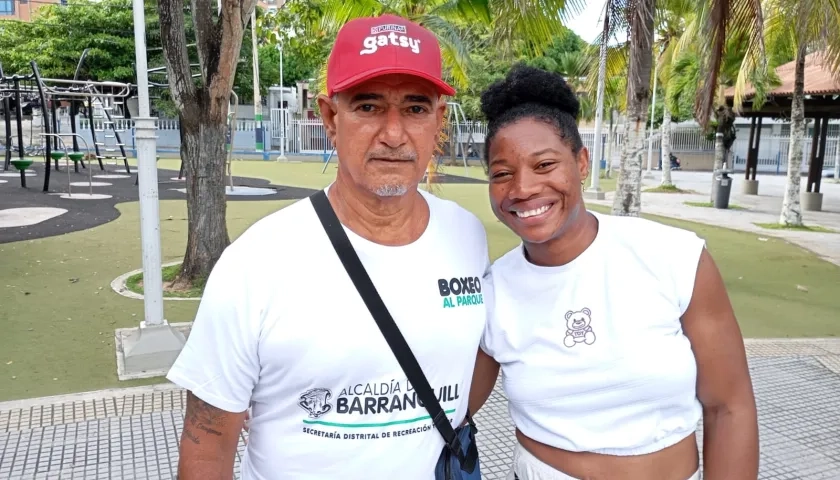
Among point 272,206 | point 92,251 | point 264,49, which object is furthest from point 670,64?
point 264,49

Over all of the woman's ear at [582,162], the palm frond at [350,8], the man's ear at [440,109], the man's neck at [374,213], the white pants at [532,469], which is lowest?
the white pants at [532,469]

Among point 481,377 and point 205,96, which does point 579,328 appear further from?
point 205,96

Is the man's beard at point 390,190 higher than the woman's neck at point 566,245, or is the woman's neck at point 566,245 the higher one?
the man's beard at point 390,190

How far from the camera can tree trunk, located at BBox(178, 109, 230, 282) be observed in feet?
22.9

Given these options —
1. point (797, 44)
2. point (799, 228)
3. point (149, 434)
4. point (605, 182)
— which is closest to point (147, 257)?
point (149, 434)

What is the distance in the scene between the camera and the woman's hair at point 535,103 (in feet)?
6.22

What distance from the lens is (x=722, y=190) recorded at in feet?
56.9

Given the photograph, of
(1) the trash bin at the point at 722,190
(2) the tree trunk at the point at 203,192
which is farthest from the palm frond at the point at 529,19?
(1) the trash bin at the point at 722,190

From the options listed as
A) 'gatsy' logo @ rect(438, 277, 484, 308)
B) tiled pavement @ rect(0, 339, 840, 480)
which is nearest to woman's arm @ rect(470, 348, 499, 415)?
'gatsy' logo @ rect(438, 277, 484, 308)

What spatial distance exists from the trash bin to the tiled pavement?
13181 mm

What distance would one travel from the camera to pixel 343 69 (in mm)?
1803

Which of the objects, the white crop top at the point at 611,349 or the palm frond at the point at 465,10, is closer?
the white crop top at the point at 611,349

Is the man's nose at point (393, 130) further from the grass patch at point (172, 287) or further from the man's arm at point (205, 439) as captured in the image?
the grass patch at point (172, 287)

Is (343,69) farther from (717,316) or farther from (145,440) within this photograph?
(145,440)
